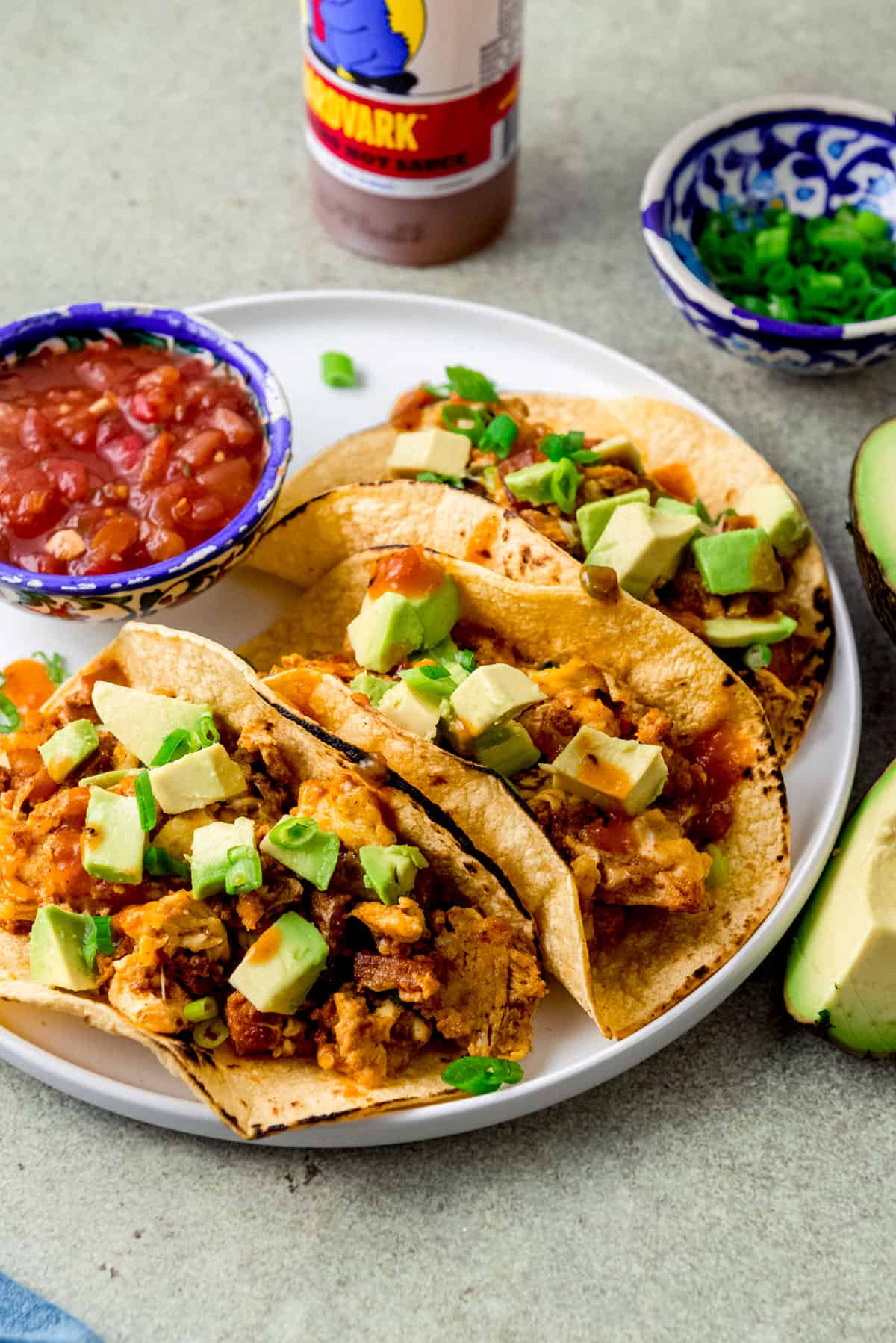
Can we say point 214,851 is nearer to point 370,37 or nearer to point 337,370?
point 337,370

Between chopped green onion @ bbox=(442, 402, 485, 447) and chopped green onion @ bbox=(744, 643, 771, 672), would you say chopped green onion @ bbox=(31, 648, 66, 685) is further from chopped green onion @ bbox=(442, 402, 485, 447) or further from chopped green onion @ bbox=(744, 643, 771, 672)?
chopped green onion @ bbox=(744, 643, 771, 672)

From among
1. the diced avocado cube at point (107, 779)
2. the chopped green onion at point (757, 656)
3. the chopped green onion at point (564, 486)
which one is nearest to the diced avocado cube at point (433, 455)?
the chopped green onion at point (564, 486)

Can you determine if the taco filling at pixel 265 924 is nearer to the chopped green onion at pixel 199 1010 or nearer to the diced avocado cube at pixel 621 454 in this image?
the chopped green onion at pixel 199 1010

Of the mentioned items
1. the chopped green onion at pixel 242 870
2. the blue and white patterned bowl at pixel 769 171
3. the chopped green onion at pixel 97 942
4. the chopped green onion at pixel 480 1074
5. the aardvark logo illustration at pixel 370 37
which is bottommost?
the chopped green onion at pixel 480 1074

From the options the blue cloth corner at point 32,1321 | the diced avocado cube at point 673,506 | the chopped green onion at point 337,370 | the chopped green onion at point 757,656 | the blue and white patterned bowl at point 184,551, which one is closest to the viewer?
the blue cloth corner at point 32,1321

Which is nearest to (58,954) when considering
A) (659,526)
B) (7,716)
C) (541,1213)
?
(7,716)

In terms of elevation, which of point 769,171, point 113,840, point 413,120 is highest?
point 413,120

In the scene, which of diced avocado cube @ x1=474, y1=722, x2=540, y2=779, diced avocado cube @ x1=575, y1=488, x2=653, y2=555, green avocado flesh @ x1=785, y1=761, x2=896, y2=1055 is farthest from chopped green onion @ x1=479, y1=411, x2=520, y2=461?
green avocado flesh @ x1=785, y1=761, x2=896, y2=1055
